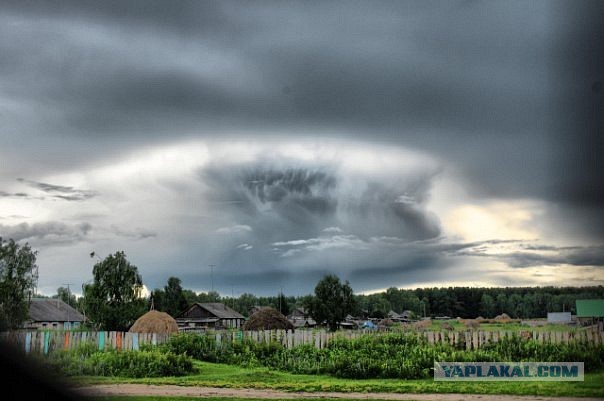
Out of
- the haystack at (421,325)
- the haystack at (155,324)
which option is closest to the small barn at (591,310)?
the haystack at (421,325)

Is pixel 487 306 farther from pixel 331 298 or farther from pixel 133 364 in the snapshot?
pixel 133 364

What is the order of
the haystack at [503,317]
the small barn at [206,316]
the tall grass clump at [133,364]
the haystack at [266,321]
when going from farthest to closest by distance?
the small barn at [206,316]
the haystack at [503,317]
the haystack at [266,321]
the tall grass clump at [133,364]

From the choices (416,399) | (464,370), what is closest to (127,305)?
(464,370)

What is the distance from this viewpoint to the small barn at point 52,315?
62.1 m

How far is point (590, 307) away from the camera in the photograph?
38938 mm

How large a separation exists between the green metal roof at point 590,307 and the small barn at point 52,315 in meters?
48.0

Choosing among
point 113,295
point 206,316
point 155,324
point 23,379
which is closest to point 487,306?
point 206,316

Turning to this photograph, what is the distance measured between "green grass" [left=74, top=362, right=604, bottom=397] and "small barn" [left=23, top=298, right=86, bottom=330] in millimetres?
46266

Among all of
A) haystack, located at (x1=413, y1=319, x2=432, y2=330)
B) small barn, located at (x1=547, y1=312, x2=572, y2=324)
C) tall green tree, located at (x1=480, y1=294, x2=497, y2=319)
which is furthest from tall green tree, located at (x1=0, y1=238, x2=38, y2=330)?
tall green tree, located at (x1=480, y1=294, x2=497, y2=319)

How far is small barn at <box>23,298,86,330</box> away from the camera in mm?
62100

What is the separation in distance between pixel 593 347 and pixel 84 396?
2332cm

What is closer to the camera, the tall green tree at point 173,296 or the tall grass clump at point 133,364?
the tall grass clump at point 133,364

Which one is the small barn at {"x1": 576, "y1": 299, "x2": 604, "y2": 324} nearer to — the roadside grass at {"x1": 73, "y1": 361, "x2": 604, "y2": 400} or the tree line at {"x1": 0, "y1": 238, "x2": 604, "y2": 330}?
the tree line at {"x1": 0, "y1": 238, "x2": 604, "y2": 330}

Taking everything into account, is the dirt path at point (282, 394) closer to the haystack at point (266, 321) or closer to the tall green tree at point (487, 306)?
the haystack at point (266, 321)
